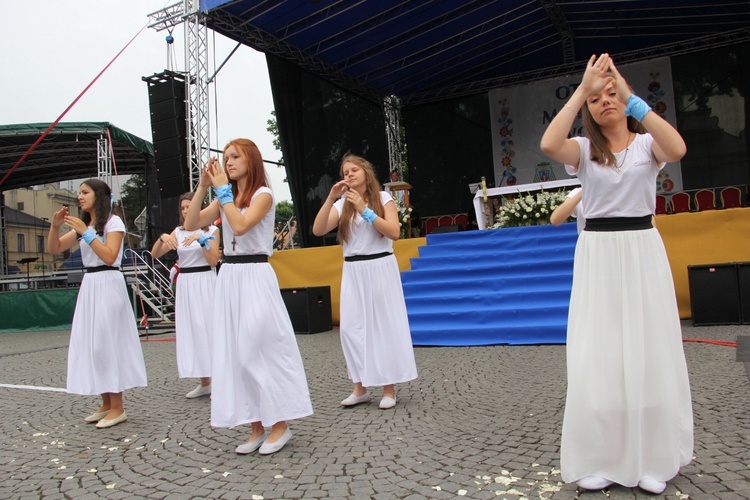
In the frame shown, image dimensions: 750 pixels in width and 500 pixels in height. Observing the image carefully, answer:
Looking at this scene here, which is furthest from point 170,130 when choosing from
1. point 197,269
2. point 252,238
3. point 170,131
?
point 252,238

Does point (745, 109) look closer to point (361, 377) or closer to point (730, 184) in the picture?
point (730, 184)

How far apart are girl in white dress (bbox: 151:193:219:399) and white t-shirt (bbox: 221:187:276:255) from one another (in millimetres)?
1890

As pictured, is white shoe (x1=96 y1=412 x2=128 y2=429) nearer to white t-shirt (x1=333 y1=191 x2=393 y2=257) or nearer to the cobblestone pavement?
the cobblestone pavement

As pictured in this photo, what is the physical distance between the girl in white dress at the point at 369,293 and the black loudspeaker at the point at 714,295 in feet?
16.0

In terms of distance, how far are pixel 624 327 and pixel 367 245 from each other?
7.83 ft

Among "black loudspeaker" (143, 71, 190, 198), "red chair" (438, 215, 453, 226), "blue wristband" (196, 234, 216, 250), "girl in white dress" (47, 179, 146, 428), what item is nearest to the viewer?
"girl in white dress" (47, 179, 146, 428)

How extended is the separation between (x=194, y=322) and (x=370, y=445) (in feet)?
8.75

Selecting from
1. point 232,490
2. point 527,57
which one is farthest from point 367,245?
point 527,57

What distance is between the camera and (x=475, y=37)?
1441 centimetres

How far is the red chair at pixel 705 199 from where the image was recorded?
14.3 metres

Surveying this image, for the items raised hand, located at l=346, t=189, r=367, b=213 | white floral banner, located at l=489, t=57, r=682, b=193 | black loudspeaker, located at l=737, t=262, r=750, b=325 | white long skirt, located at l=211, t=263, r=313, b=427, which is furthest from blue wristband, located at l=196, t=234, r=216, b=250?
white floral banner, located at l=489, t=57, r=682, b=193

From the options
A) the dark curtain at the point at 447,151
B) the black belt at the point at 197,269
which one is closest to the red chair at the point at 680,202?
the dark curtain at the point at 447,151

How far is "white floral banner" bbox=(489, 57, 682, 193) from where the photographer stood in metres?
15.6

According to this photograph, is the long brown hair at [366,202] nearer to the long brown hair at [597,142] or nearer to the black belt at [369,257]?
the black belt at [369,257]
